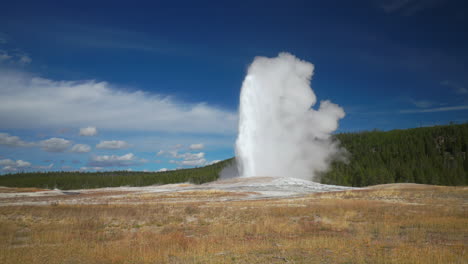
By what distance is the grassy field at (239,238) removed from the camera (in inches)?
410

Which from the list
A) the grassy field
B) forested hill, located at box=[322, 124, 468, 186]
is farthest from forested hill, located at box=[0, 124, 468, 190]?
the grassy field

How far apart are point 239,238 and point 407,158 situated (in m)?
117

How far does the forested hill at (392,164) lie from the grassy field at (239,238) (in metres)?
83.3

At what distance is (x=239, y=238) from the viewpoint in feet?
46.9

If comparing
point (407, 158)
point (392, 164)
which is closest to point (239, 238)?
point (392, 164)

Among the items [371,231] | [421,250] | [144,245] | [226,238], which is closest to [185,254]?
[144,245]

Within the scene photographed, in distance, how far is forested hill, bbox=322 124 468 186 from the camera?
93.6 meters

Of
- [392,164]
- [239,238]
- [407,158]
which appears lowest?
[239,238]

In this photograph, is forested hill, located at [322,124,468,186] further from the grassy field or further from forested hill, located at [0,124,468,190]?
the grassy field

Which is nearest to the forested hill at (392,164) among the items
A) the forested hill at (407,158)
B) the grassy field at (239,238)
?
the forested hill at (407,158)

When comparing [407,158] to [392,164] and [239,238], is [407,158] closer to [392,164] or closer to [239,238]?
[392,164]

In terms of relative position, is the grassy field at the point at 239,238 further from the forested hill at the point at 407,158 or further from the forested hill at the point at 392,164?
the forested hill at the point at 392,164

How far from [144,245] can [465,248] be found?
1243 cm

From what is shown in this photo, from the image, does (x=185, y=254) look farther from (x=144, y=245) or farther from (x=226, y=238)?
(x=226, y=238)
